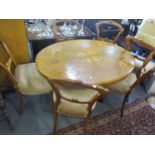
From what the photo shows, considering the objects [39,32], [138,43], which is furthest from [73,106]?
[39,32]

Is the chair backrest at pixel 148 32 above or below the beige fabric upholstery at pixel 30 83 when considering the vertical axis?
above

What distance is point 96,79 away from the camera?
1.61m

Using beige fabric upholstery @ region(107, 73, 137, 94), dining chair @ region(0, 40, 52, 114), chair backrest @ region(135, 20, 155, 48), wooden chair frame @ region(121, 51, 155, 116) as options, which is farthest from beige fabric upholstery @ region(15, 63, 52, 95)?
chair backrest @ region(135, 20, 155, 48)

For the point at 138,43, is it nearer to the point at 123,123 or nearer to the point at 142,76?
the point at 142,76

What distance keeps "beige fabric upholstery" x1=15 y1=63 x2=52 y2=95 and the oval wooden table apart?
0.81 ft

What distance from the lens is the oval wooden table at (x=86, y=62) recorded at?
1645mm

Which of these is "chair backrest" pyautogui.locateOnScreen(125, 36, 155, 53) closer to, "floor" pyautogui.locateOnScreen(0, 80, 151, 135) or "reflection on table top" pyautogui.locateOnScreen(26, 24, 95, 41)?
"floor" pyautogui.locateOnScreen(0, 80, 151, 135)

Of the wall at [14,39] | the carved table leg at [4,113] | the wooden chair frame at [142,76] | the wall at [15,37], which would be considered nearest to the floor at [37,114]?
the carved table leg at [4,113]

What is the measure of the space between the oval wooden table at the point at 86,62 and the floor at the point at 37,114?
676 mm

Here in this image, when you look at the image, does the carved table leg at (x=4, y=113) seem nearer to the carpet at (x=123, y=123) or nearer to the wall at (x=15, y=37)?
the carpet at (x=123, y=123)

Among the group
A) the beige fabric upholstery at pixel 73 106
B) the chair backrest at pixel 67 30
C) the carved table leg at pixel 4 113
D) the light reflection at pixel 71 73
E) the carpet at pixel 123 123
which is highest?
the chair backrest at pixel 67 30
